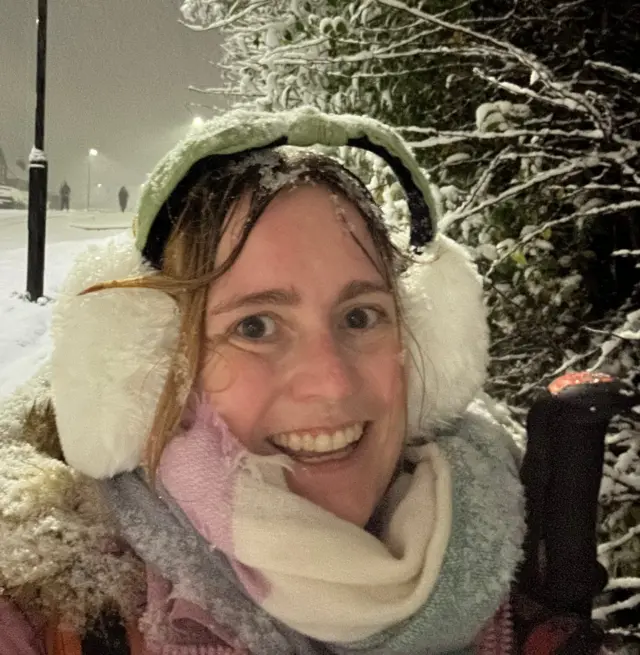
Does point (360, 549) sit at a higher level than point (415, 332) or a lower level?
lower

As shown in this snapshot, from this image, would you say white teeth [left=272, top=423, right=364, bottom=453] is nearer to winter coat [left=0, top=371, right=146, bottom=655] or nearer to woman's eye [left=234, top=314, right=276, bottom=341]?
woman's eye [left=234, top=314, right=276, bottom=341]

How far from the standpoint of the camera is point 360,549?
3.34 feet

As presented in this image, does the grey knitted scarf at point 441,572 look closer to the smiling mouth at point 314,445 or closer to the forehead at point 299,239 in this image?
the smiling mouth at point 314,445

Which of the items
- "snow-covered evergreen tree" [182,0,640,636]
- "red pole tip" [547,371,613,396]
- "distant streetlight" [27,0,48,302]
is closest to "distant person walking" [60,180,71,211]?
"distant streetlight" [27,0,48,302]

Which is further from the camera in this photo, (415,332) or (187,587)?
(415,332)

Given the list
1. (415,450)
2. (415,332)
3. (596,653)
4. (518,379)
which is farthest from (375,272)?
(518,379)

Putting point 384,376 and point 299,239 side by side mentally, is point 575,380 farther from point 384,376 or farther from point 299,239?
point 299,239

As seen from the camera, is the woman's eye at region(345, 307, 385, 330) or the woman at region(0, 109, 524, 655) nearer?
the woman at region(0, 109, 524, 655)

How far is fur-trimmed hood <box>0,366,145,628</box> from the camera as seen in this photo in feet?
2.95

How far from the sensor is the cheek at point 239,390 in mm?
1062

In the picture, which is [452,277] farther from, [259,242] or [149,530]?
[149,530]

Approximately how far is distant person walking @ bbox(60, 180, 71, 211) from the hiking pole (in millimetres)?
8613

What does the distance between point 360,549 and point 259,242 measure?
19.8 inches

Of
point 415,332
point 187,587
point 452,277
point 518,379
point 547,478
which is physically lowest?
point 518,379
